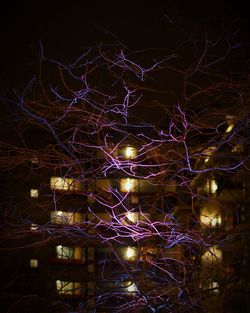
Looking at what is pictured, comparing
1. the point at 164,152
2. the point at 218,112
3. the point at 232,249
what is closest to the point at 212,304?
the point at 232,249

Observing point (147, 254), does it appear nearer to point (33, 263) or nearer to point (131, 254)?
point (131, 254)

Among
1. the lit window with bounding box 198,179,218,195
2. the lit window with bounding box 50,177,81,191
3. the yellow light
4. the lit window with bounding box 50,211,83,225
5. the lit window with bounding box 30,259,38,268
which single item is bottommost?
the lit window with bounding box 30,259,38,268

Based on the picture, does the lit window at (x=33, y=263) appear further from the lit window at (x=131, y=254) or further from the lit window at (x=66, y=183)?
the lit window at (x=66, y=183)

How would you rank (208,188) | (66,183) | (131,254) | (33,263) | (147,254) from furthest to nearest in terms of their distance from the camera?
(33,263) < (131,254) < (208,188) < (66,183) < (147,254)

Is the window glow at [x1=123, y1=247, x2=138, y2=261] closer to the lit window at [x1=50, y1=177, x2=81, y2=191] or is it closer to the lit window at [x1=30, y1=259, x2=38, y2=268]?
the lit window at [x1=50, y1=177, x2=81, y2=191]

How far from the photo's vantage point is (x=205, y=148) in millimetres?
6566

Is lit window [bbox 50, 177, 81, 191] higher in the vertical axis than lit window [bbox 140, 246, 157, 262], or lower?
higher

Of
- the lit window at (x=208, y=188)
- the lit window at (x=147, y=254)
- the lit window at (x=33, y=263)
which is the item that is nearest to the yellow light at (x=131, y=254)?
the lit window at (x=147, y=254)

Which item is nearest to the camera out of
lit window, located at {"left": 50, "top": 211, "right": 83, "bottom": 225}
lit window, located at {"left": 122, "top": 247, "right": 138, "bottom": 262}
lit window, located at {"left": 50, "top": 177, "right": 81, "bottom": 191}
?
lit window, located at {"left": 50, "top": 177, "right": 81, "bottom": 191}

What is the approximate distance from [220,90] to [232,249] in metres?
2.41

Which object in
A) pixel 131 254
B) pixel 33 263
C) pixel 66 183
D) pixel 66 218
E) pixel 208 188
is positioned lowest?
pixel 33 263

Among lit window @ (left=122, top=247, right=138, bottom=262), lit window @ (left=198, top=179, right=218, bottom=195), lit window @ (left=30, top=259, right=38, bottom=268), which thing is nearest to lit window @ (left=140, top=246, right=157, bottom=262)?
lit window @ (left=122, top=247, right=138, bottom=262)

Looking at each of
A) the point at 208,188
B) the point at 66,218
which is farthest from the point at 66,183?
the point at 208,188

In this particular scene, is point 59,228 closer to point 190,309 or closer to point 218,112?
point 190,309
